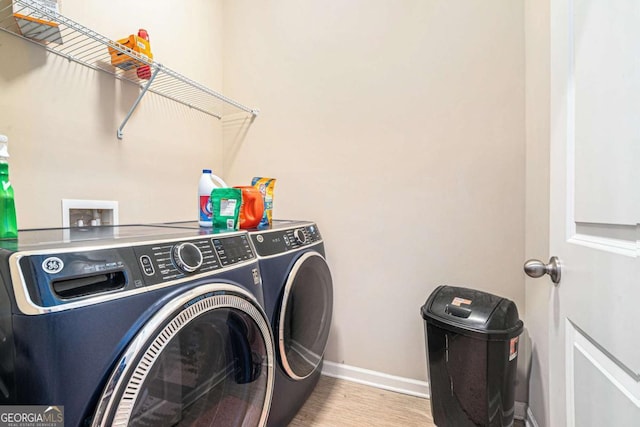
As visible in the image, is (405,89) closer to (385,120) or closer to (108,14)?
(385,120)

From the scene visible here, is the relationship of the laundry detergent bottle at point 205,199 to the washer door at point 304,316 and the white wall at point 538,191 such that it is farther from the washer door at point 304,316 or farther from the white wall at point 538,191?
the white wall at point 538,191

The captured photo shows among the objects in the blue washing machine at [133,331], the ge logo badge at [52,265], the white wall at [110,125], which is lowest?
the blue washing machine at [133,331]

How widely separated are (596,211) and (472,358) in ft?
2.53

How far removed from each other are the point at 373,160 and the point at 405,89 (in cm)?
41

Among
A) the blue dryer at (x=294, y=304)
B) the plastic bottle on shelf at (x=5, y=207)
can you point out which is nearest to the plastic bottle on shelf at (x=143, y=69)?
the plastic bottle on shelf at (x=5, y=207)

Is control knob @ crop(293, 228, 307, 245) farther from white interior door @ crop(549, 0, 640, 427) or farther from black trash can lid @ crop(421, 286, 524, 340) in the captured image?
white interior door @ crop(549, 0, 640, 427)

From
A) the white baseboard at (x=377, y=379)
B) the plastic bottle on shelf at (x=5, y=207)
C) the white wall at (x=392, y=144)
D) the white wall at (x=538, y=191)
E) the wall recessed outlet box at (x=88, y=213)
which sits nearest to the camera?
the plastic bottle on shelf at (x=5, y=207)

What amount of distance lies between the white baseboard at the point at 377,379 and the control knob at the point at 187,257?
1.31m

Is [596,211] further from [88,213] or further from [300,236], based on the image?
[88,213]

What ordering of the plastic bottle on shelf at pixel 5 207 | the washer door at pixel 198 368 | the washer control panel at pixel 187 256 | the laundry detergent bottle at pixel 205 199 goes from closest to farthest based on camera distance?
the washer door at pixel 198 368 < the washer control panel at pixel 187 256 < the plastic bottle on shelf at pixel 5 207 < the laundry detergent bottle at pixel 205 199

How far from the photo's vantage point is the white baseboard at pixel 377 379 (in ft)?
5.31

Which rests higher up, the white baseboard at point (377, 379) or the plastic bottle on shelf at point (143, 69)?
the plastic bottle on shelf at point (143, 69)

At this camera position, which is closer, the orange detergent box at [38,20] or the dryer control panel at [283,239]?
the orange detergent box at [38,20]

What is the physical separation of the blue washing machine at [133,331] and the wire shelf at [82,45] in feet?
2.66
